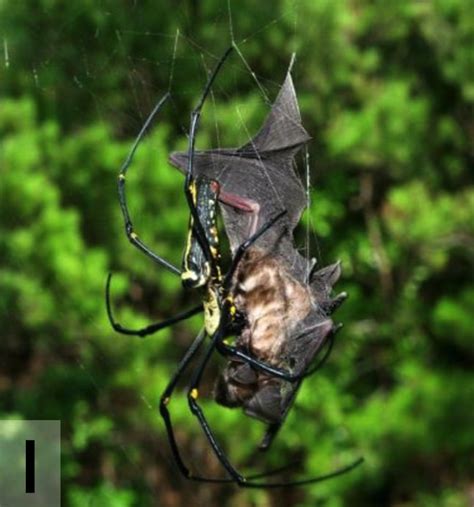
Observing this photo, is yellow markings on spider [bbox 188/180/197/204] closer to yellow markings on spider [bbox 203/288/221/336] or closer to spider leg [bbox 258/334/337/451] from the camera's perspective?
yellow markings on spider [bbox 203/288/221/336]

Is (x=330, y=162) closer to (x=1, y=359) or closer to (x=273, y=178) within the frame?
(x=1, y=359)

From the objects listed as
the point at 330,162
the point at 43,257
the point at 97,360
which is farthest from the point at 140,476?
the point at 330,162

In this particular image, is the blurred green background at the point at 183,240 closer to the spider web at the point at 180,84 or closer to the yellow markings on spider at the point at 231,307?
the spider web at the point at 180,84

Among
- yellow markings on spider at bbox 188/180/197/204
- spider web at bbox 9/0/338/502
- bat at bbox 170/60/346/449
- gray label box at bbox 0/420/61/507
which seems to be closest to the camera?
bat at bbox 170/60/346/449

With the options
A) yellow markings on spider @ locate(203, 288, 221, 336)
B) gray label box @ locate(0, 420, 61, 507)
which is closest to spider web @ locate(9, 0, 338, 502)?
gray label box @ locate(0, 420, 61, 507)

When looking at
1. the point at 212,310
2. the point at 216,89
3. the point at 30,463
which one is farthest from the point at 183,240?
the point at 212,310

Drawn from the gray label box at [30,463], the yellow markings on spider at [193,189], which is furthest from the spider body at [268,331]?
the gray label box at [30,463]
